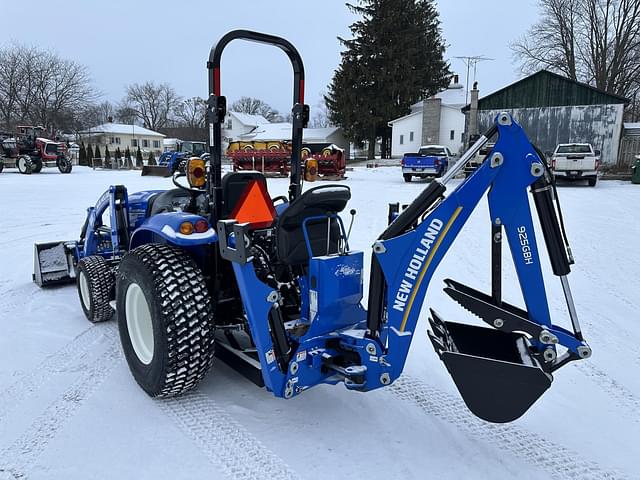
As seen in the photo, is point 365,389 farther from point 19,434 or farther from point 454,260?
point 454,260

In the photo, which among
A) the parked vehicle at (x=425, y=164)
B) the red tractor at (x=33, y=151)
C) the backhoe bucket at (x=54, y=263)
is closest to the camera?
the backhoe bucket at (x=54, y=263)

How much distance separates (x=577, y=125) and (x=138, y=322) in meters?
24.8

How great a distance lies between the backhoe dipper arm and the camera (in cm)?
Answer: 215

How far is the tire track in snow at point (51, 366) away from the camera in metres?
2.87

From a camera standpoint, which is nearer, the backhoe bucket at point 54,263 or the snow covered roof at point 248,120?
the backhoe bucket at point 54,263

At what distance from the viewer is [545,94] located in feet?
76.2

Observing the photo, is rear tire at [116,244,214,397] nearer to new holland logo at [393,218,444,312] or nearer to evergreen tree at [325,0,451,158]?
new holland logo at [393,218,444,312]

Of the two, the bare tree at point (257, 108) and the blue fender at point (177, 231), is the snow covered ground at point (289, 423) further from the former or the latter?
the bare tree at point (257, 108)

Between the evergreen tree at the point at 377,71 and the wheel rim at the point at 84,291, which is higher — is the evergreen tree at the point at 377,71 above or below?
above

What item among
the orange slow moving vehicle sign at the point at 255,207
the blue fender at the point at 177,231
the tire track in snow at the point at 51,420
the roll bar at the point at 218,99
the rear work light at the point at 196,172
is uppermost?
the roll bar at the point at 218,99

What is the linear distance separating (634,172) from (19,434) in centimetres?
2067

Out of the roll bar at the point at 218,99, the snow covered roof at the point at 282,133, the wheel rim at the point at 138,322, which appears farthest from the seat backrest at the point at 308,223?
the snow covered roof at the point at 282,133

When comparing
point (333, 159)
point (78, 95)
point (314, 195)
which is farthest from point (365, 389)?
point (78, 95)

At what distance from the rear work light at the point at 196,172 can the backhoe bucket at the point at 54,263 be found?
2925 millimetres
